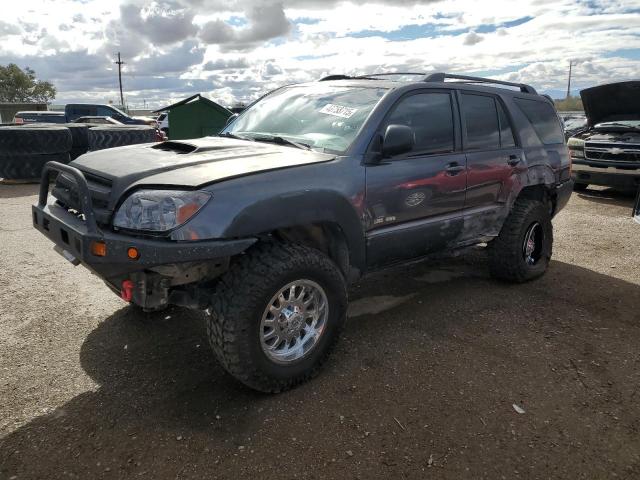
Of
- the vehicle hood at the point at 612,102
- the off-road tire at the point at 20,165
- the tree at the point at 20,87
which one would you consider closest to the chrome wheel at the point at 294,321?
the vehicle hood at the point at 612,102

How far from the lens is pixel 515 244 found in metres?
4.59

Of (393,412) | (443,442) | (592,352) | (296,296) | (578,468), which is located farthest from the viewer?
(592,352)

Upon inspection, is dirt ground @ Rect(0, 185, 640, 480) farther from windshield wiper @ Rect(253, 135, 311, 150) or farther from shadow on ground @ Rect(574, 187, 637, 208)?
shadow on ground @ Rect(574, 187, 637, 208)

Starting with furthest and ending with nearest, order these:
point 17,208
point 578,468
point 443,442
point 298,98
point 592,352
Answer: point 17,208 < point 298,98 < point 592,352 < point 443,442 < point 578,468

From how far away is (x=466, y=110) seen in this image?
4.14 metres

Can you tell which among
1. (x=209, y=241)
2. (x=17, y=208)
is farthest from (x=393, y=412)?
(x=17, y=208)

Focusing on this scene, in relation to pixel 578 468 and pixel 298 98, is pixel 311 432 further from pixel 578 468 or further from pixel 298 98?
pixel 298 98

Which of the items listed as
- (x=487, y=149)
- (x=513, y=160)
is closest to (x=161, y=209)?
(x=487, y=149)

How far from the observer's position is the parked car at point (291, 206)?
2602mm

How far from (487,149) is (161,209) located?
2840 millimetres

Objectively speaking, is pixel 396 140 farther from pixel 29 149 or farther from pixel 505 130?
pixel 29 149

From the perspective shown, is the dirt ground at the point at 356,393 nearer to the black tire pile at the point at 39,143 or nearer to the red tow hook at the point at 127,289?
the red tow hook at the point at 127,289

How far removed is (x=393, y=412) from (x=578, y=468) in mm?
915

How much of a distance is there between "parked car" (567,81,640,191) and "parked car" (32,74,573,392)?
5.58 meters
